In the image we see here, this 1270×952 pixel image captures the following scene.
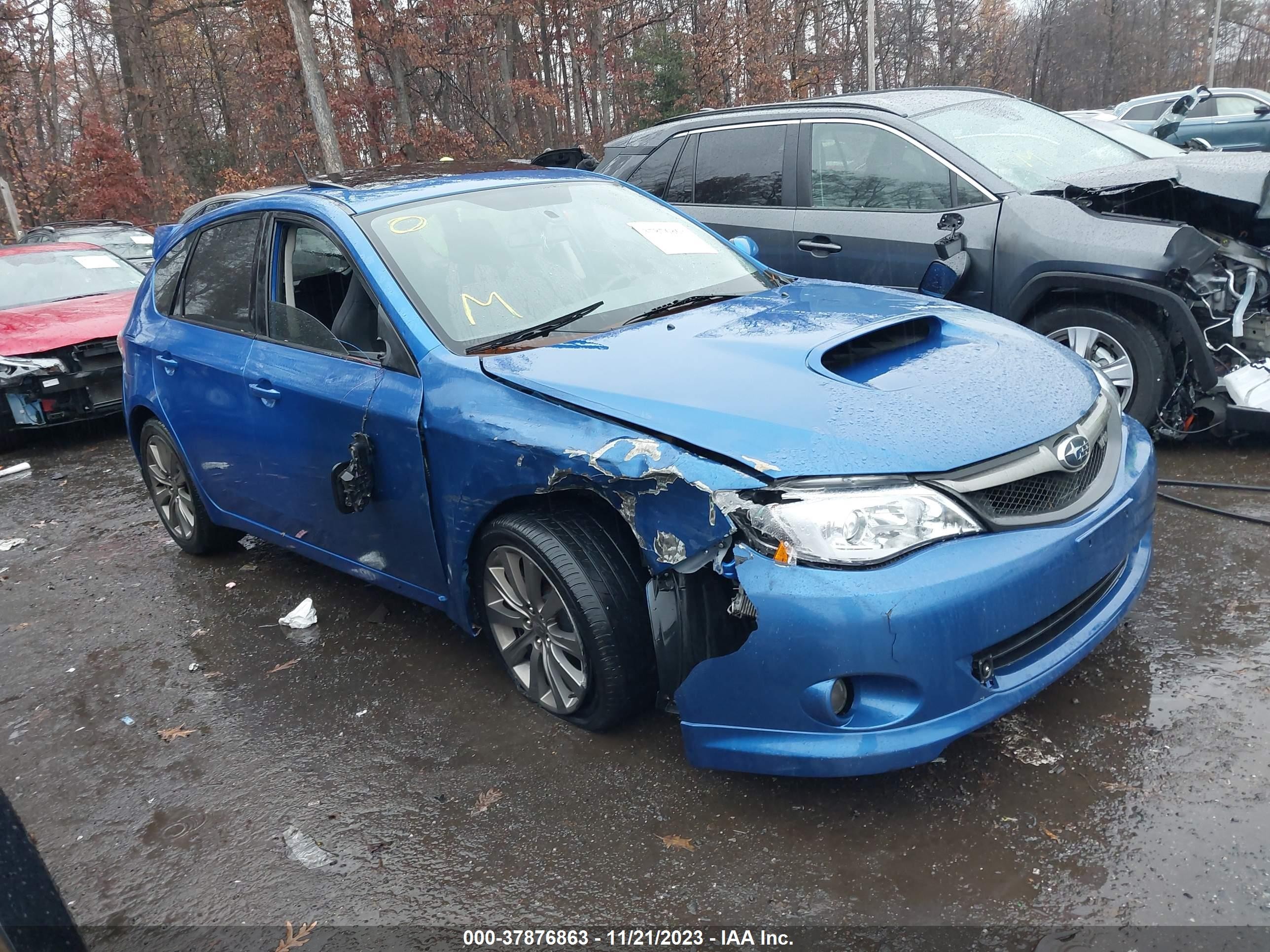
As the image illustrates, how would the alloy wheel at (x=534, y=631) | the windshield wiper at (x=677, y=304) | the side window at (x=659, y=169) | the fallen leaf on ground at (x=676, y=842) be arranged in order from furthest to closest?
the side window at (x=659, y=169) → the windshield wiper at (x=677, y=304) → the alloy wheel at (x=534, y=631) → the fallen leaf on ground at (x=676, y=842)

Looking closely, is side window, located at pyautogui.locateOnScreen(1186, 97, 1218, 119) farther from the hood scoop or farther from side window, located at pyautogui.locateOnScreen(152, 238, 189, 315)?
side window, located at pyautogui.locateOnScreen(152, 238, 189, 315)

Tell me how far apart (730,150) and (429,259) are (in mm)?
3236

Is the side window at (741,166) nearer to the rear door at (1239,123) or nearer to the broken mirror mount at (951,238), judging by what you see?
the broken mirror mount at (951,238)

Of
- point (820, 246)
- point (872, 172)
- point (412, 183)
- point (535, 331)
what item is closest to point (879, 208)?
point (872, 172)

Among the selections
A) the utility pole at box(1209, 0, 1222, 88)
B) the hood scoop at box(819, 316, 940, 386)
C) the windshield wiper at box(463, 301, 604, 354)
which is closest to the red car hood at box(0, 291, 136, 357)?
the windshield wiper at box(463, 301, 604, 354)

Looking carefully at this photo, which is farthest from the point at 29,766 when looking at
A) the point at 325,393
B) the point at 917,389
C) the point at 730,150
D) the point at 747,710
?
the point at 730,150

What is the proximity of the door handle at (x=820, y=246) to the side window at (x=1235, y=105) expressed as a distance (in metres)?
15.4

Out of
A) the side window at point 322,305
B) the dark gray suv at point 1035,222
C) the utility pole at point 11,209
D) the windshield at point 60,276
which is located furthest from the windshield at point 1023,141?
the utility pole at point 11,209

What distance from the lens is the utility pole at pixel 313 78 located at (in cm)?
1659

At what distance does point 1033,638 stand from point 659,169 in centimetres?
475

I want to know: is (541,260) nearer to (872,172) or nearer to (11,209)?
(872,172)

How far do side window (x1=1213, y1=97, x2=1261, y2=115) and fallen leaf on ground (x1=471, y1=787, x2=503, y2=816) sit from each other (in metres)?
18.9

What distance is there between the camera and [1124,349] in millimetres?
4602

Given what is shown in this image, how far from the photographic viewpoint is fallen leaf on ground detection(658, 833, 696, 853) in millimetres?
2547
